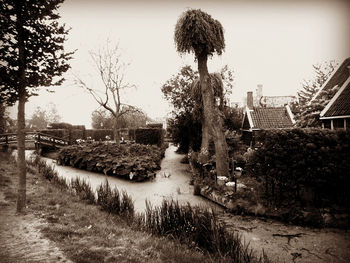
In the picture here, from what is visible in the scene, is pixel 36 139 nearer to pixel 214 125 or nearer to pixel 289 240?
pixel 214 125

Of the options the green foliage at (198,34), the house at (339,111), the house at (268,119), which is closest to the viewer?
the green foliage at (198,34)

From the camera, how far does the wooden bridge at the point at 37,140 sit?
63.2ft

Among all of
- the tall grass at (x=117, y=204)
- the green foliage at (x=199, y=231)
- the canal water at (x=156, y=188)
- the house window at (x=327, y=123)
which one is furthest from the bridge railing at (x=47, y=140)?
the house window at (x=327, y=123)

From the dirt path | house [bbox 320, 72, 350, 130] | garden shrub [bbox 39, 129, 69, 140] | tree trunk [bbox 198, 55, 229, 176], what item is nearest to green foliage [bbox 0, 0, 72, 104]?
the dirt path

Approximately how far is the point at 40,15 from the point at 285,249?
27.3 feet

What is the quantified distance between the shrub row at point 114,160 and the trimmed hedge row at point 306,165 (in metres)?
6.77

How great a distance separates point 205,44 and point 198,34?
0.64 metres

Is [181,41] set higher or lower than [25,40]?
higher

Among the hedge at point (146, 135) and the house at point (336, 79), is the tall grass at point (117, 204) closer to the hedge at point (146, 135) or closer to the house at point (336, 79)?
the hedge at point (146, 135)

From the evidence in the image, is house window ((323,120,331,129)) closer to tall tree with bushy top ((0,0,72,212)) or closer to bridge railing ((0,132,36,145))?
tall tree with bushy top ((0,0,72,212))

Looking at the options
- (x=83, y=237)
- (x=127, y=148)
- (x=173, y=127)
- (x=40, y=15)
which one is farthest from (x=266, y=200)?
(x=173, y=127)

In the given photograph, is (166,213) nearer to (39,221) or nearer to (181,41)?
(39,221)

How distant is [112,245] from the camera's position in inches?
161

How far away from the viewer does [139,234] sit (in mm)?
4668
